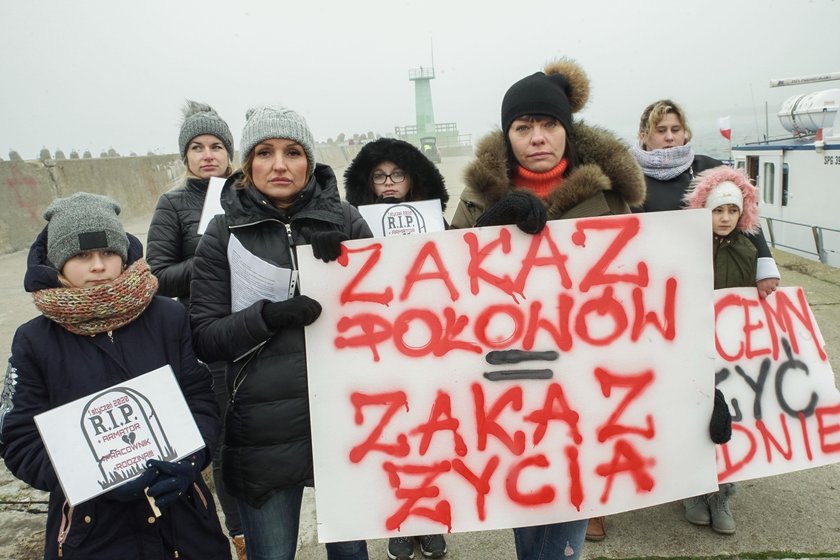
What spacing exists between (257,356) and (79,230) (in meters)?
0.67

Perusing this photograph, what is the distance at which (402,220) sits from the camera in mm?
3379

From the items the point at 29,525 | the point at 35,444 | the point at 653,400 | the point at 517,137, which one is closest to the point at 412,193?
the point at 517,137

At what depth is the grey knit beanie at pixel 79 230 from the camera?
1777mm

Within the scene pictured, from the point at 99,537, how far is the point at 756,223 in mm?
3049

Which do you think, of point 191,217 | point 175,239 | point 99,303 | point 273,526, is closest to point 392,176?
point 191,217

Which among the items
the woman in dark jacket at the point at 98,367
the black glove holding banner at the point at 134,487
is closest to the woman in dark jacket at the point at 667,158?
A: the woman in dark jacket at the point at 98,367

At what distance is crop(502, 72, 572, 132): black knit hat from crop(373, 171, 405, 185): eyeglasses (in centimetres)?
148

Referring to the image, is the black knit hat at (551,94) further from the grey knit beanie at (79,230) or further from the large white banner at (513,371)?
the grey knit beanie at (79,230)

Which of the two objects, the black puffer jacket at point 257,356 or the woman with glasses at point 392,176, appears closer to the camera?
the black puffer jacket at point 257,356

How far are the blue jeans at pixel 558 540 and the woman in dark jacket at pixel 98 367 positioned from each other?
1.09 m

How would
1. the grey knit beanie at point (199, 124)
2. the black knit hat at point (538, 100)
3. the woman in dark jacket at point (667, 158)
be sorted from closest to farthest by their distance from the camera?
the black knit hat at point (538, 100) < the grey knit beanie at point (199, 124) < the woman in dark jacket at point (667, 158)

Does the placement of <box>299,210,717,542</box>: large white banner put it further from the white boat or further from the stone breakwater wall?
the white boat

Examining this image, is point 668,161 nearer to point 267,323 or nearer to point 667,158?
point 667,158

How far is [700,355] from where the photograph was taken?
1.86 meters
